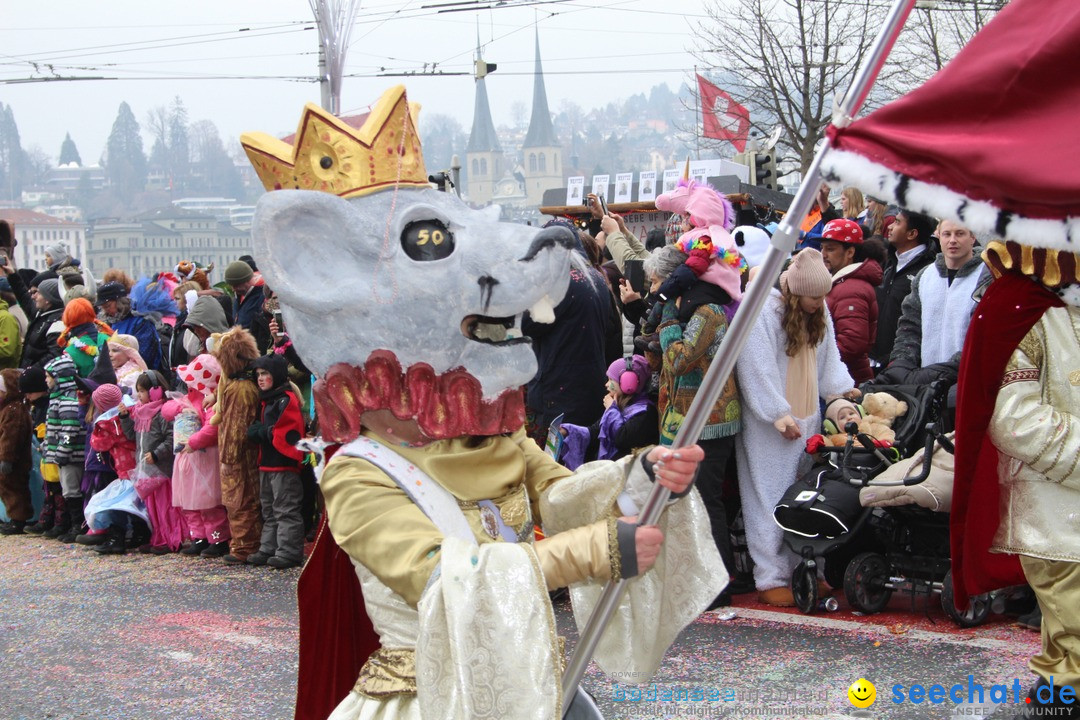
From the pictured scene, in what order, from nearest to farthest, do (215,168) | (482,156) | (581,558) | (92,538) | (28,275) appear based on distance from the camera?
(581,558)
(92,538)
(28,275)
(215,168)
(482,156)

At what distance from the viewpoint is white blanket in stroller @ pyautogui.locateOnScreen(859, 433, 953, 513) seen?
5.40 meters

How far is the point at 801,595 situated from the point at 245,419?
3889 millimetres

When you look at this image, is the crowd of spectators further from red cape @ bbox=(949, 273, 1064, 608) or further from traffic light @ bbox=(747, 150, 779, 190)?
traffic light @ bbox=(747, 150, 779, 190)

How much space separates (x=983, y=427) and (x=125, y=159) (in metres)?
43.8

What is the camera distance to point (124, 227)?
1335 inches

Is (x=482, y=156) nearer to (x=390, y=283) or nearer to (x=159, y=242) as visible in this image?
(x=159, y=242)

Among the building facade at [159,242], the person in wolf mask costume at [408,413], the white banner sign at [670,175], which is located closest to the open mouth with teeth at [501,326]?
the person in wolf mask costume at [408,413]

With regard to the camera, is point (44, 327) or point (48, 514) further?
point (44, 327)

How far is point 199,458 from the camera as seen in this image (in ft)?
26.8

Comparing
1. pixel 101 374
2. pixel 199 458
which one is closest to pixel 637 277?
pixel 199 458

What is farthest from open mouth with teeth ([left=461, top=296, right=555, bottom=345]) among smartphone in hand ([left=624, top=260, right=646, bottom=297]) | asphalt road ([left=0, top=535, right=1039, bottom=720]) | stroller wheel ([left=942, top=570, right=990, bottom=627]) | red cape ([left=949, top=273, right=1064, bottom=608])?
smartphone in hand ([left=624, top=260, right=646, bottom=297])

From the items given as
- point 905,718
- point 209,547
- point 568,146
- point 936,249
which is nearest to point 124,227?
point 209,547

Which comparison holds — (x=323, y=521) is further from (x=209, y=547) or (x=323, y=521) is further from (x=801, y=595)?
(x=209, y=547)

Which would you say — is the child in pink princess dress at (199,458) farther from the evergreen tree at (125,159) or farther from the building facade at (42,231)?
the building facade at (42,231)
